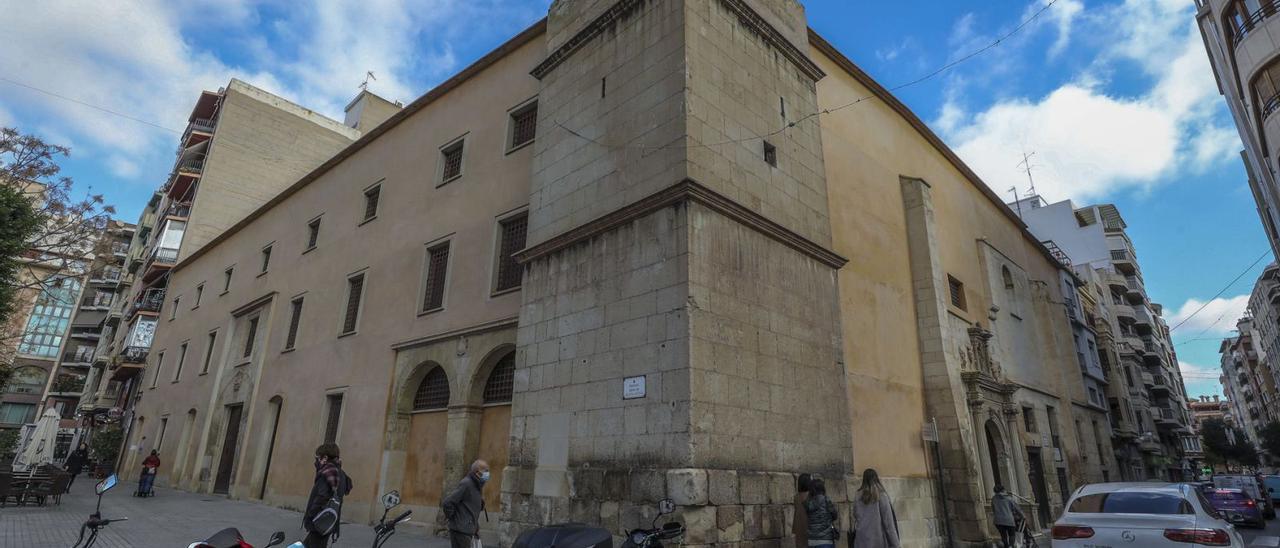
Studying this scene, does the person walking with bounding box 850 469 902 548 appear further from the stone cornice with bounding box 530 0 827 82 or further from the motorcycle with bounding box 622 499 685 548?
the stone cornice with bounding box 530 0 827 82

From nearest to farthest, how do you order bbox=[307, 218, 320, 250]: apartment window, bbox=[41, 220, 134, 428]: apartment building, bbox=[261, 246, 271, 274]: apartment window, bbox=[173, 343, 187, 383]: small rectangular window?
bbox=[307, 218, 320, 250]: apartment window < bbox=[261, 246, 271, 274]: apartment window < bbox=[173, 343, 187, 383]: small rectangular window < bbox=[41, 220, 134, 428]: apartment building

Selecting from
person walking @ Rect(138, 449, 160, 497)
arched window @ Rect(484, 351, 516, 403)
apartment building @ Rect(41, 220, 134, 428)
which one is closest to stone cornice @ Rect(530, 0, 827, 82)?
arched window @ Rect(484, 351, 516, 403)

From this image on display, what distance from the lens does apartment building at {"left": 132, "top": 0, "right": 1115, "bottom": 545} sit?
8.87m

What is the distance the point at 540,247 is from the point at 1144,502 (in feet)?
Answer: 30.2

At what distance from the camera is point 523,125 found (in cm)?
1477

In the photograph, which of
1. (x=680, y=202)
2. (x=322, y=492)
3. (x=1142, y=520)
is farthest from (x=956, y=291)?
(x=322, y=492)

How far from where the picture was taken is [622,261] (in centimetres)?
960

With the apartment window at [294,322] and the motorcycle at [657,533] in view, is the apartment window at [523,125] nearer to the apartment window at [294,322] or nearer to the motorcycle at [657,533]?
the motorcycle at [657,533]

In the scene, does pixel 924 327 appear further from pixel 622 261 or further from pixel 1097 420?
pixel 1097 420

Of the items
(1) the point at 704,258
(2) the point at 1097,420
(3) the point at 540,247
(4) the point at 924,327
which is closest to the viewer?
(1) the point at 704,258

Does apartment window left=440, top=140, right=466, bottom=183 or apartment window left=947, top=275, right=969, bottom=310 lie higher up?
apartment window left=440, top=140, right=466, bottom=183

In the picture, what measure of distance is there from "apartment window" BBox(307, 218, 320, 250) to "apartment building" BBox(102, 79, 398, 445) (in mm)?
12538

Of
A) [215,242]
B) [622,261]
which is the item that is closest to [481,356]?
[622,261]

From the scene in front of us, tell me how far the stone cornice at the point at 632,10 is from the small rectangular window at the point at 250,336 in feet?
52.8
